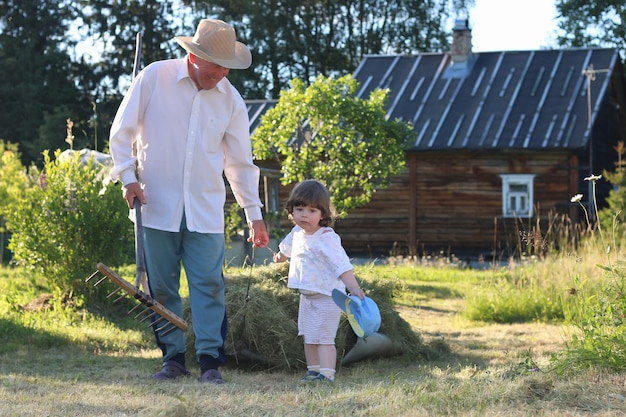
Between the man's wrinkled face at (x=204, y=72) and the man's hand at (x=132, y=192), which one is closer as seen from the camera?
the man's hand at (x=132, y=192)

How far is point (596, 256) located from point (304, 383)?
4.96m

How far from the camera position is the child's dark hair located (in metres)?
5.52

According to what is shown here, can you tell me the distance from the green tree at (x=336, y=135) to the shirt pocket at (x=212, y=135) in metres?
6.61

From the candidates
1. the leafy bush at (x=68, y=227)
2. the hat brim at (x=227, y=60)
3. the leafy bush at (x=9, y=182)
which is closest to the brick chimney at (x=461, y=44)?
the leafy bush at (x=9, y=182)

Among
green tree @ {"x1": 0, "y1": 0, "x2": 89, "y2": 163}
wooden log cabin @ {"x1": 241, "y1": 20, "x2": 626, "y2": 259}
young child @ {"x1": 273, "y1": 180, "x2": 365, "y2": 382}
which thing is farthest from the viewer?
green tree @ {"x1": 0, "y1": 0, "x2": 89, "y2": 163}

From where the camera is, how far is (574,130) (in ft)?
61.7

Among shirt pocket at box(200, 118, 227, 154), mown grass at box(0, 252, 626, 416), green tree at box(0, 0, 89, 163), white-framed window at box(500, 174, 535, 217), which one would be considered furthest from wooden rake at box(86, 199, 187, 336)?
green tree at box(0, 0, 89, 163)

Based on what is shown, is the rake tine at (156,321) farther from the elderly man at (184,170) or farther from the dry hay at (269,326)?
the dry hay at (269,326)

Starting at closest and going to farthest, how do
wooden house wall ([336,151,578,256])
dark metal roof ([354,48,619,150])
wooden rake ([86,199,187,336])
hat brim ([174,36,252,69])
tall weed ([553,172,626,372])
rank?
1. tall weed ([553,172,626,372])
2. wooden rake ([86,199,187,336])
3. hat brim ([174,36,252,69])
4. dark metal roof ([354,48,619,150])
5. wooden house wall ([336,151,578,256])

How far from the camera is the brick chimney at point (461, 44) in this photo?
21500 mm

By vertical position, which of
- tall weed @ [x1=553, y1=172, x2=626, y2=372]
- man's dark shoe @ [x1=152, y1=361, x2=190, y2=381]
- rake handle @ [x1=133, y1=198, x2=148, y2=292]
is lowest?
man's dark shoe @ [x1=152, y1=361, x2=190, y2=381]

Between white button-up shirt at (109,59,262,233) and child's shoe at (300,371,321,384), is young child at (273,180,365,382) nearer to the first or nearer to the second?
child's shoe at (300,371,321,384)

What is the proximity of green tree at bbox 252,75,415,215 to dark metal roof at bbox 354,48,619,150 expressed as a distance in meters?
6.78

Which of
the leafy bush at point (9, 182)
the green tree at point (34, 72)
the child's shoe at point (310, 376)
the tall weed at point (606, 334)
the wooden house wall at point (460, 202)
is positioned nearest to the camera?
the tall weed at point (606, 334)
